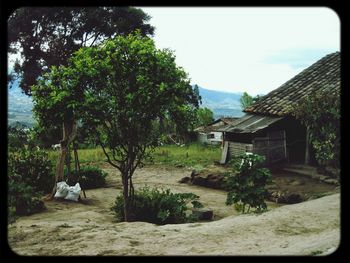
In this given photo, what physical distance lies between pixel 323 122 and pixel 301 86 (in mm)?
5836

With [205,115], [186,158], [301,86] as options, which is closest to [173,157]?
[186,158]

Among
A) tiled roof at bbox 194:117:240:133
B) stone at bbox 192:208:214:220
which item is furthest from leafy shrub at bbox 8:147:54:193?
tiled roof at bbox 194:117:240:133

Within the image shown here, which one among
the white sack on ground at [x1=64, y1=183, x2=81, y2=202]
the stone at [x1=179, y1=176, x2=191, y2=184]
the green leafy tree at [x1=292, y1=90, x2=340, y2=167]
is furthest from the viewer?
the stone at [x1=179, y1=176, x2=191, y2=184]

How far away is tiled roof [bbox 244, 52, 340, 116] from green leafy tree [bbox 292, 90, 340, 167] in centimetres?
210

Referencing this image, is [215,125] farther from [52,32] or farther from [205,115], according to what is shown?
[52,32]

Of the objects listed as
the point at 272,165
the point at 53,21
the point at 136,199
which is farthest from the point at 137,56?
the point at 53,21

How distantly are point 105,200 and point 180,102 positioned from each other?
552 centimetres

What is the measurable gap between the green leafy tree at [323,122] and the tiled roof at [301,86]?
82.5 inches

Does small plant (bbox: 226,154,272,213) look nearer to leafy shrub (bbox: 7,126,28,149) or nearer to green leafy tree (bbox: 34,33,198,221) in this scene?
green leafy tree (bbox: 34,33,198,221)

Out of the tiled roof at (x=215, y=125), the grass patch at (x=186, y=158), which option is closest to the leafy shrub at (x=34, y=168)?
the grass patch at (x=186, y=158)

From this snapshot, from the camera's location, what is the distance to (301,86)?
17531 millimetres

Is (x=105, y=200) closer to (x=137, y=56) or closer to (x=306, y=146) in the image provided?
(x=137, y=56)

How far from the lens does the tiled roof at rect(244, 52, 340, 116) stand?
1636 centimetres

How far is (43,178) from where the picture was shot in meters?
14.0
